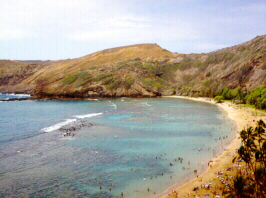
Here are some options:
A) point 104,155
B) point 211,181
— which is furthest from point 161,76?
point 211,181

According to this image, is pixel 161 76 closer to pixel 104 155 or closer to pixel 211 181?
pixel 104 155

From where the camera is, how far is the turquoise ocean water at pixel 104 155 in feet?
85.2

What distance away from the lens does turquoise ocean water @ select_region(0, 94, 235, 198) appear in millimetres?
25969

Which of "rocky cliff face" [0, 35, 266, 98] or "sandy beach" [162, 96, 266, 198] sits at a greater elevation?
"rocky cliff face" [0, 35, 266, 98]

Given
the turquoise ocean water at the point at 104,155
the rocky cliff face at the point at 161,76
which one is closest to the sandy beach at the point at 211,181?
the turquoise ocean water at the point at 104,155

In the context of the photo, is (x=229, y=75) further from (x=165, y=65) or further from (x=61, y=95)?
(x=61, y=95)

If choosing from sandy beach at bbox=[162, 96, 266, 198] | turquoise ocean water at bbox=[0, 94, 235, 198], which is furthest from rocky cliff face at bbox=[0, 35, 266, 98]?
sandy beach at bbox=[162, 96, 266, 198]

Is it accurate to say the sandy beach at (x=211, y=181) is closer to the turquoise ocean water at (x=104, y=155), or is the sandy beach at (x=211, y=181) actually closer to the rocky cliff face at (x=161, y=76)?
the turquoise ocean water at (x=104, y=155)

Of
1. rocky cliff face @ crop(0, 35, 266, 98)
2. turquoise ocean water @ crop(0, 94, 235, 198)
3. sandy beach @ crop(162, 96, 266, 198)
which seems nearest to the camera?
sandy beach @ crop(162, 96, 266, 198)

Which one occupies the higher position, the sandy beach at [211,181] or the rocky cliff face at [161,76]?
the rocky cliff face at [161,76]

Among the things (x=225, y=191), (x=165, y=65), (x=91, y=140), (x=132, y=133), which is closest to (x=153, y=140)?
(x=132, y=133)

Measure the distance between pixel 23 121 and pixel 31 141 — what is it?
76.3 feet

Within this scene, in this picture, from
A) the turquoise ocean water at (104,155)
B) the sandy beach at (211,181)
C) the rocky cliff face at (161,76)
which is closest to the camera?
the sandy beach at (211,181)

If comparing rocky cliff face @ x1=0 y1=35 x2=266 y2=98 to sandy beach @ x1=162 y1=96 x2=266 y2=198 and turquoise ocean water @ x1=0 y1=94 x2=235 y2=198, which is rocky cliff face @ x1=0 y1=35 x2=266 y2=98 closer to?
turquoise ocean water @ x1=0 y1=94 x2=235 y2=198
